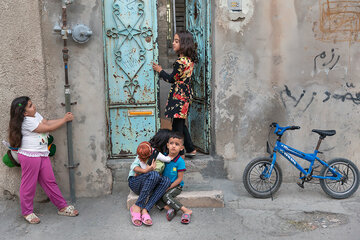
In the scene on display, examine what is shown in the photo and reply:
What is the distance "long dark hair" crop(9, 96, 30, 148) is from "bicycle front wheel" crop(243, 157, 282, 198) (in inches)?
101

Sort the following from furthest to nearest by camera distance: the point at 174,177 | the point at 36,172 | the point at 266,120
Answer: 1. the point at 266,120
2. the point at 174,177
3. the point at 36,172

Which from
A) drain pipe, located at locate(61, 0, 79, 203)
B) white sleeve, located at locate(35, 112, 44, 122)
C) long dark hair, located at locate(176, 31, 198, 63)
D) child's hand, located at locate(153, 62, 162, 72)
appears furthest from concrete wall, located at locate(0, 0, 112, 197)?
long dark hair, located at locate(176, 31, 198, 63)

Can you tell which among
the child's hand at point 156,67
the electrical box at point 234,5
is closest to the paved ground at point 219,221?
the child's hand at point 156,67

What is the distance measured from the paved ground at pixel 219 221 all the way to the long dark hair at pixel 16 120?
0.92 metres

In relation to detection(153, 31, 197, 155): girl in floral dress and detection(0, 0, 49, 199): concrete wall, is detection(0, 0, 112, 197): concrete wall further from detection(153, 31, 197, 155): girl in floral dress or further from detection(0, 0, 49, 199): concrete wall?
detection(153, 31, 197, 155): girl in floral dress

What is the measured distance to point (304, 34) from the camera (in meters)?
5.12

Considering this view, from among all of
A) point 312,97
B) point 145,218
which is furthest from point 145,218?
point 312,97

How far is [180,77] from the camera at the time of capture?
5055mm

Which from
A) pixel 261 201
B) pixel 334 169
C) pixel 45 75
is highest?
pixel 45 75

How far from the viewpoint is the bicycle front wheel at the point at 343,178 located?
4883mm

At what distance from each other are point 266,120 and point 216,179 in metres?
1.01

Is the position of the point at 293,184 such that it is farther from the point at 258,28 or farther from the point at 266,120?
the point at 258,28

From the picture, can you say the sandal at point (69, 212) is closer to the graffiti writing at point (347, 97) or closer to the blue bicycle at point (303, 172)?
the blue bicycle at point (303, 172)

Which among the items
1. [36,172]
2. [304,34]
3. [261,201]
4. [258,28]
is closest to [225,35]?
[258,28]
